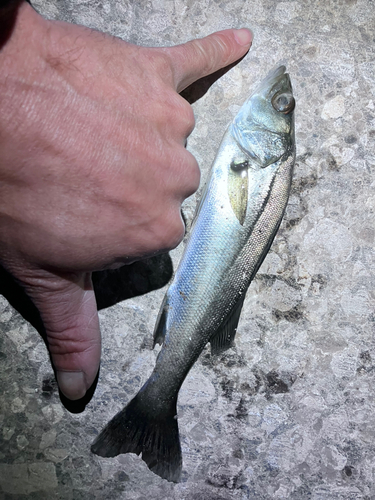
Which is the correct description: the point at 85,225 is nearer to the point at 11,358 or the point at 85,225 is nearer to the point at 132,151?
the point at 132,151

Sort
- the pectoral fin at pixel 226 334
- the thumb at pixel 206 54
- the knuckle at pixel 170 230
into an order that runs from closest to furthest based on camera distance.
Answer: the knuckle at pixel 170 230 → the thumb at pixel 206 54 → the pectoral fin at pixel 226 334

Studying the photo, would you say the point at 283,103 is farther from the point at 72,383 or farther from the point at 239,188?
the point at 72,383

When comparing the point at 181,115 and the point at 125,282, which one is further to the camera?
the point at 125,282

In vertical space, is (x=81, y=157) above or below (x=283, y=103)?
below

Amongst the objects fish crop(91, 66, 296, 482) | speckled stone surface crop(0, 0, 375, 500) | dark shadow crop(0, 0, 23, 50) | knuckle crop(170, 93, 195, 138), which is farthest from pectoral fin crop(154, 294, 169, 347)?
dark shadow crop(0, 0, 23, 50)

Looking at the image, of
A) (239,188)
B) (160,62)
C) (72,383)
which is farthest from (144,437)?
(160,62)

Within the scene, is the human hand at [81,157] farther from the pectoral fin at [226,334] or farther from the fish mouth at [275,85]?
the pectoral fin at [226,334]

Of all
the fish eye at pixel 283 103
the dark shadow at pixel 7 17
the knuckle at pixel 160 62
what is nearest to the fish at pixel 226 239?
the fish eye at pixel 283 103
